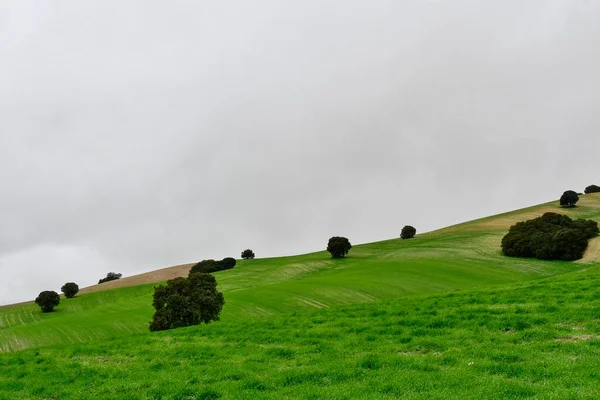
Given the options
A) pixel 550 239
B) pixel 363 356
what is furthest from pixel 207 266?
pixel 363 356

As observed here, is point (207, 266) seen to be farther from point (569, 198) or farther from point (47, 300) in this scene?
point (569, 198)

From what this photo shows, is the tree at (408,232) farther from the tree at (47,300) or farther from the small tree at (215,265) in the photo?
the tree at (47,300)

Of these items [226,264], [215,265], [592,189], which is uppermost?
[592,189]

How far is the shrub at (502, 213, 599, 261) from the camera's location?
78.4 m

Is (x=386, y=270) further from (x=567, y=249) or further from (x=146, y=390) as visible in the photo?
(x=146, y=390)

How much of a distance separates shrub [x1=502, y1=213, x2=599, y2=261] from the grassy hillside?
3.34 meters

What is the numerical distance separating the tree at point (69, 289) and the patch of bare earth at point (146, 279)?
219 inches

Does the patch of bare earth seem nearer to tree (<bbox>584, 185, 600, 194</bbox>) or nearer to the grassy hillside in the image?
the grassy hillside

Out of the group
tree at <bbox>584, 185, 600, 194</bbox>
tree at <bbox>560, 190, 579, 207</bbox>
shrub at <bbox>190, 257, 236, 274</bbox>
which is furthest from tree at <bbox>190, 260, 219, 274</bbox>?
tree at <bbox>584, 185, 600, 194</bbox>

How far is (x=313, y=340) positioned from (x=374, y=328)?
299 centimetres

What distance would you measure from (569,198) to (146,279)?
12208 centimetres

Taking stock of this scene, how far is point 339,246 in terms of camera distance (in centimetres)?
11650

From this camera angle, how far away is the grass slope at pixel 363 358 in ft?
42.4

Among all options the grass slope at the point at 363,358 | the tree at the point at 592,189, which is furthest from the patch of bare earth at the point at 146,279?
the tree at the point at 592,189
